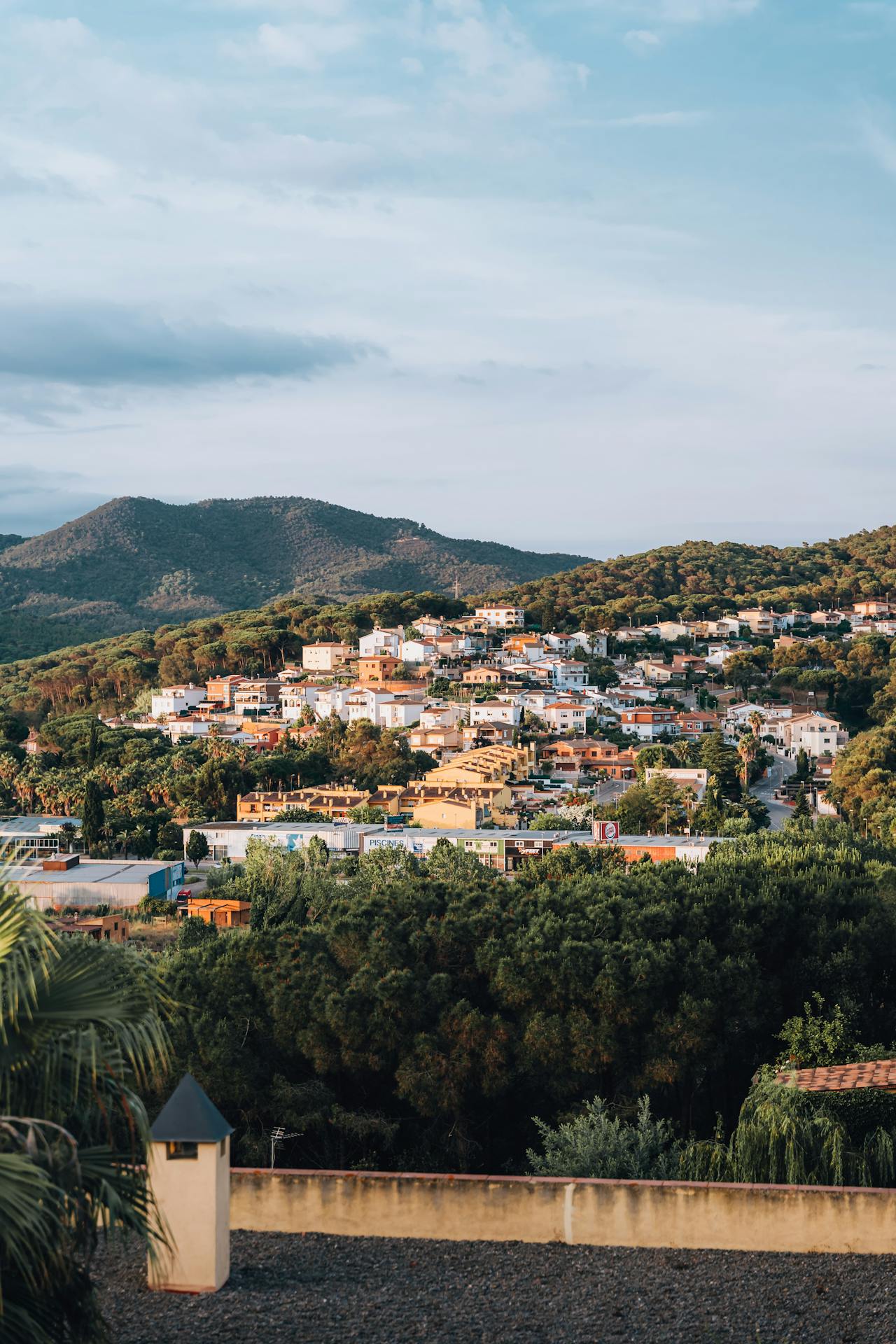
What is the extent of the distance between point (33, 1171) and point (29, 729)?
58.3 metres

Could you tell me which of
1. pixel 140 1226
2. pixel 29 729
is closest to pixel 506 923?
pixel 140 1226

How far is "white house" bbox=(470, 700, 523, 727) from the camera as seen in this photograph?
56.1 m

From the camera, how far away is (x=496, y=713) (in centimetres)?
5631

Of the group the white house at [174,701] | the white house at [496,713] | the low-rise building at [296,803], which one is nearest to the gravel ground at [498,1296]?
the low-rise building at [296,803]

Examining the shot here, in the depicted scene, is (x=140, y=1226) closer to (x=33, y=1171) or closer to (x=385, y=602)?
(x=33, y=1171)

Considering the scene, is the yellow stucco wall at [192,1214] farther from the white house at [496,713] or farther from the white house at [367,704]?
the white house at [367,704]

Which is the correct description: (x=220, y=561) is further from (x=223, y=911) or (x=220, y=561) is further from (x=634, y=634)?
(x=223, y=911)

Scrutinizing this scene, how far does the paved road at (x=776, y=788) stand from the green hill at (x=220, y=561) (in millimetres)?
65395

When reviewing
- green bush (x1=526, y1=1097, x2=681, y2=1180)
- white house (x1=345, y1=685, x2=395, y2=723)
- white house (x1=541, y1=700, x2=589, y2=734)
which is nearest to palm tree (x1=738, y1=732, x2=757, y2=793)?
white house (x1=541, y1=700, x2=589, y2=734)

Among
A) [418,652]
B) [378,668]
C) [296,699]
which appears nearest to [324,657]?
[378,668]

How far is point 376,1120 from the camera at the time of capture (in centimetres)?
1041

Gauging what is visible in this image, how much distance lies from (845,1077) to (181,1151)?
5.03m

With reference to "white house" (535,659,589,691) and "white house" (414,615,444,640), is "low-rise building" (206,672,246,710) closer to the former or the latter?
"white house" (414,615,444,640)

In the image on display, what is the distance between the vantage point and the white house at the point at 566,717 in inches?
2224
